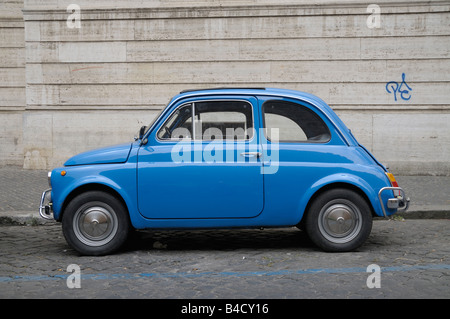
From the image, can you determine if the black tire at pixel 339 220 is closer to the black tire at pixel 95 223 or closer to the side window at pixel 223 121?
the side window at pixel 223 121

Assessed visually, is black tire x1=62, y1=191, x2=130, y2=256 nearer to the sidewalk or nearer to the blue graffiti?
the sidewalk

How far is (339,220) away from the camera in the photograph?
583 centimetres

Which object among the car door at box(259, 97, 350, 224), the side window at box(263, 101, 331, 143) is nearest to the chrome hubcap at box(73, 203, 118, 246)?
the car door at box(259, 97, 350, 224)

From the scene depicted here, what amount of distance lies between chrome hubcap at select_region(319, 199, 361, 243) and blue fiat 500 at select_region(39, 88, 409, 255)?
0.01 metres

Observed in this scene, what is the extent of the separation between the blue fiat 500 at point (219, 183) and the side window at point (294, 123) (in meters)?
0.02

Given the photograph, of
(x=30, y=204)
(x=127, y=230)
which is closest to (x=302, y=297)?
(x=127, y=230)

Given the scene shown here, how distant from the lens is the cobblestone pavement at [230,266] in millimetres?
4523

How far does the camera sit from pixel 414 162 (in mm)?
12539

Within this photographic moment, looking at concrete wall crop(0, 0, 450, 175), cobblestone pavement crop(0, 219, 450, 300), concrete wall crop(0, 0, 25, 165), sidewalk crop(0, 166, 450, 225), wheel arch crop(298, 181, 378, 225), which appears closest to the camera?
cobblestone pavement crop(0, 219, 450, 300)

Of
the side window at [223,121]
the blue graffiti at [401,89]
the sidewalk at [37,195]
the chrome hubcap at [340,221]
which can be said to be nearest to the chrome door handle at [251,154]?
the side window at [223,121]

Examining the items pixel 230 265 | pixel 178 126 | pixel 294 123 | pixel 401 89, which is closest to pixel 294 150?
pixel 294 123

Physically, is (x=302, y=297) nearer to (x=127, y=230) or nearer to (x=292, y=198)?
(x=292, y=198)

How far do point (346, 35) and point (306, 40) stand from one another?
0.88m

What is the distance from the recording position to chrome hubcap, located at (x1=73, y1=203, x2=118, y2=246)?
578 cm
